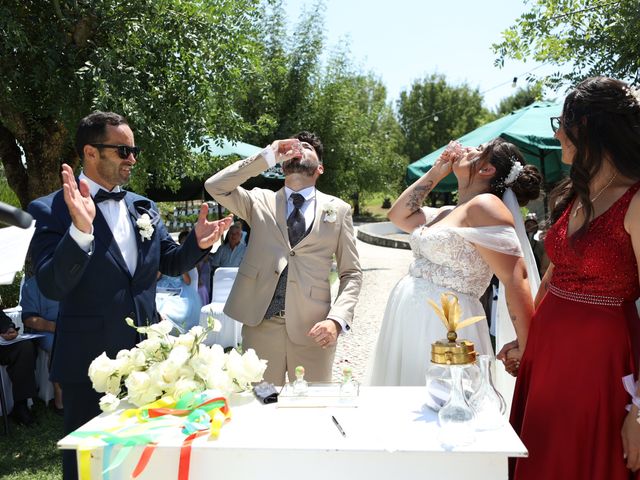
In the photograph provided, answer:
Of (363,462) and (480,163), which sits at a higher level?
(480,163)

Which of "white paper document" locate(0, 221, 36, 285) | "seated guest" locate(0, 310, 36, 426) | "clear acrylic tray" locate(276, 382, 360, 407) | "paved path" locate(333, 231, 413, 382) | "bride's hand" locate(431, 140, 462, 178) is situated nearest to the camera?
"clear acrylic tray" locate(276, 382, 360, 407)

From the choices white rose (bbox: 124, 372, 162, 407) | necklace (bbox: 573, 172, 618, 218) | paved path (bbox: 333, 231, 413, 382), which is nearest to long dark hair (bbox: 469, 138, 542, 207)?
necklace (bbox: 573, 172, 618, 218)

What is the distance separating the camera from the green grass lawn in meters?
4.46

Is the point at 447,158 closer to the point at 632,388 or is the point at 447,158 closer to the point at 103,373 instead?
the point at 632,388

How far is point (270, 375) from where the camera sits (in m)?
3.70

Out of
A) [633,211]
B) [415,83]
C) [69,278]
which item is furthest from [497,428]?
[415,83]

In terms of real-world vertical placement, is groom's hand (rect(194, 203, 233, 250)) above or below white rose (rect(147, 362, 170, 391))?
above

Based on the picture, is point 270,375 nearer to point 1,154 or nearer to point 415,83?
point 1,154

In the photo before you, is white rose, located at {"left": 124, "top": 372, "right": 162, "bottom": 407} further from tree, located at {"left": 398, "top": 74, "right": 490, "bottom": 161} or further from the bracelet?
tree, located at {"left": 398, "top": 74, "right": 490, "bottom": 161}

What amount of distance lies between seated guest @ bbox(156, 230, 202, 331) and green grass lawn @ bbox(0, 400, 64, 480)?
7.30ft

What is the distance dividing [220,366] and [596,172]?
5.37 feet

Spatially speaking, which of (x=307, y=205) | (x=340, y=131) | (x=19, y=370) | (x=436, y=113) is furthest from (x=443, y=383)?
(x=436, y=113)

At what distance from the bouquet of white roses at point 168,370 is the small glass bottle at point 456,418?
2.32 feet

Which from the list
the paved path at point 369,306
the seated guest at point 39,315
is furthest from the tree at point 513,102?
the seated guest at point 39,315
